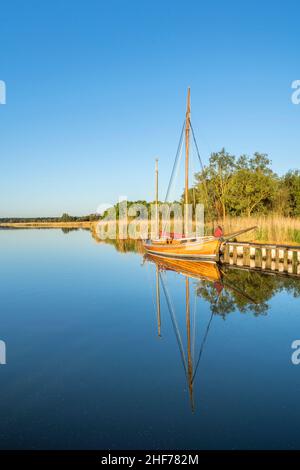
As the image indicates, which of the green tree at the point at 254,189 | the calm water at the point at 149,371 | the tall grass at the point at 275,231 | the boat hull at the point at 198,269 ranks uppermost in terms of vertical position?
the green tree at the point at 254,189

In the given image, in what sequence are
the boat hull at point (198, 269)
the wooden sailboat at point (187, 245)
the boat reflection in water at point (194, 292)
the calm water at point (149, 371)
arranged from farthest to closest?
the wooden sailboat at point (187, 245) < the boat hull at point (198, 269) < the boat reflection in water at point (194, 292) < the calm water at point (149, 371)

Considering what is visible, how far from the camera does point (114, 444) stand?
5.49m

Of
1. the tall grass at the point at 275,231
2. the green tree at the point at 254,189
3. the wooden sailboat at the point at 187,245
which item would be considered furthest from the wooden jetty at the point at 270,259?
the green tree at the point at 254,189

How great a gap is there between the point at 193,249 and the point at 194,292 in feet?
37.3

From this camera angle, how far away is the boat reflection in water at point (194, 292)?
28.9 ft

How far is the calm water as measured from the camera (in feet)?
19.0

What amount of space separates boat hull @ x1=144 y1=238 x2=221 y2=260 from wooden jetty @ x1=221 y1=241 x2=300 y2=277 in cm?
137

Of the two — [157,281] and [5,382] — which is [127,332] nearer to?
[5,382]

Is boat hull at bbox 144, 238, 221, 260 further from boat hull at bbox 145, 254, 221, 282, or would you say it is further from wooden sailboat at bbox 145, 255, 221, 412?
wooden sailboat at bbox 145, 255, 221, 412

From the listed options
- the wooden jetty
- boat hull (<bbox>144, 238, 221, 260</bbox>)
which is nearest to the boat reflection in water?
boat hull (<bbox>144, 238, 221, 260</bbox>)

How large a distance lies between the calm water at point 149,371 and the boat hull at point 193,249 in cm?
1031

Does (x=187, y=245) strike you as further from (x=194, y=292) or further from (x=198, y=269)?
(x=194, y=292)

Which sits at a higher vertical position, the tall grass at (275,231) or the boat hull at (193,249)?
the tall grass at (275,231)

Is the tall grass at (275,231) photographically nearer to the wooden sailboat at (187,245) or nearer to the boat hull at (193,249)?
the wooden sailboat at (187,245)
